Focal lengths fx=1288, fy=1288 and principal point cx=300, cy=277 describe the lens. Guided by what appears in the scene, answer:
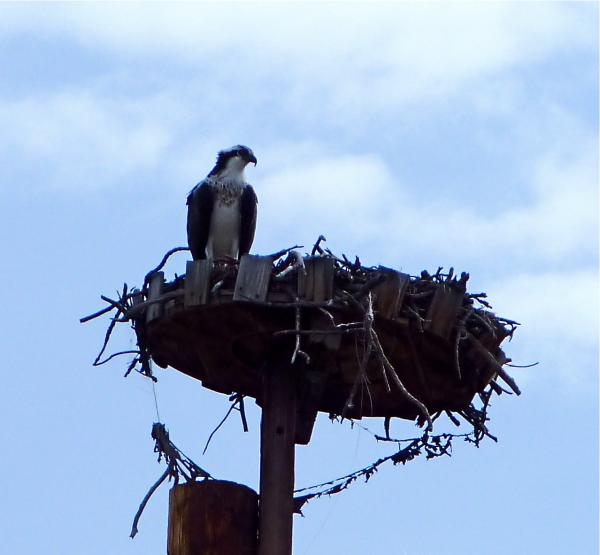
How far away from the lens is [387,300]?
20.2 ft

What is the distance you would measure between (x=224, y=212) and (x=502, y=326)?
3325 mm

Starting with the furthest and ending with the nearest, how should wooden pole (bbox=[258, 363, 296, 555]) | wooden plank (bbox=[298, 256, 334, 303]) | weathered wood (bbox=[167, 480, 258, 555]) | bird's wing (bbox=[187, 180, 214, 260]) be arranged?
A: bird's wing (bbox=[187, 180, 214, 260])
wooden plank (bbox=[298, 256, 334, 303])
wooden pole (bbox=[258, 363, 296, 555])
weathered wood (bbox=[167, 480, 258, 555])

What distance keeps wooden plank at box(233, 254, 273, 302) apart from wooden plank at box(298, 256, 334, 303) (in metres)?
0.16

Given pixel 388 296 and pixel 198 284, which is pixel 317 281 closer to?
pixel 388 296

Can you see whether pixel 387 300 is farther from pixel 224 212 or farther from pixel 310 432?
pixel 224 212

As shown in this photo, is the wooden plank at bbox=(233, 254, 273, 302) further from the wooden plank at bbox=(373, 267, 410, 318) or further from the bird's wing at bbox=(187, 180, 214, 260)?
the bird's wing at bbox=(187, 180, 214, 260)

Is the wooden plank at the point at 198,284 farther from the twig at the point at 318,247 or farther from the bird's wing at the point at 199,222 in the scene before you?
the bird's wing at the point at 199,222

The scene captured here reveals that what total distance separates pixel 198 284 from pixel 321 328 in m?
0.63

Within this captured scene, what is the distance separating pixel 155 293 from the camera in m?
6.48

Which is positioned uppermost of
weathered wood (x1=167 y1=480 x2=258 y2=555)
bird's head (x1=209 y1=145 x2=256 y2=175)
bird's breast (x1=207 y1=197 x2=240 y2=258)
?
bird's head (x1=209 y1=145 x2=256 y2=175)

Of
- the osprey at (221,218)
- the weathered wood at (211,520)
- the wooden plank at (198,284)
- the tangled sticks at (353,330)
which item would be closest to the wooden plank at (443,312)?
the tangled sticks at (353,330)

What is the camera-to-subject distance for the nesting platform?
6121 millimetres

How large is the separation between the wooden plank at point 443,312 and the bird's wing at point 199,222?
10.8ft

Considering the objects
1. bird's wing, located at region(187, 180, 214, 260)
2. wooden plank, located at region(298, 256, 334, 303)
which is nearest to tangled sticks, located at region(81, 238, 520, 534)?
wooden plank, located at region(298, 256, 334, 303)
